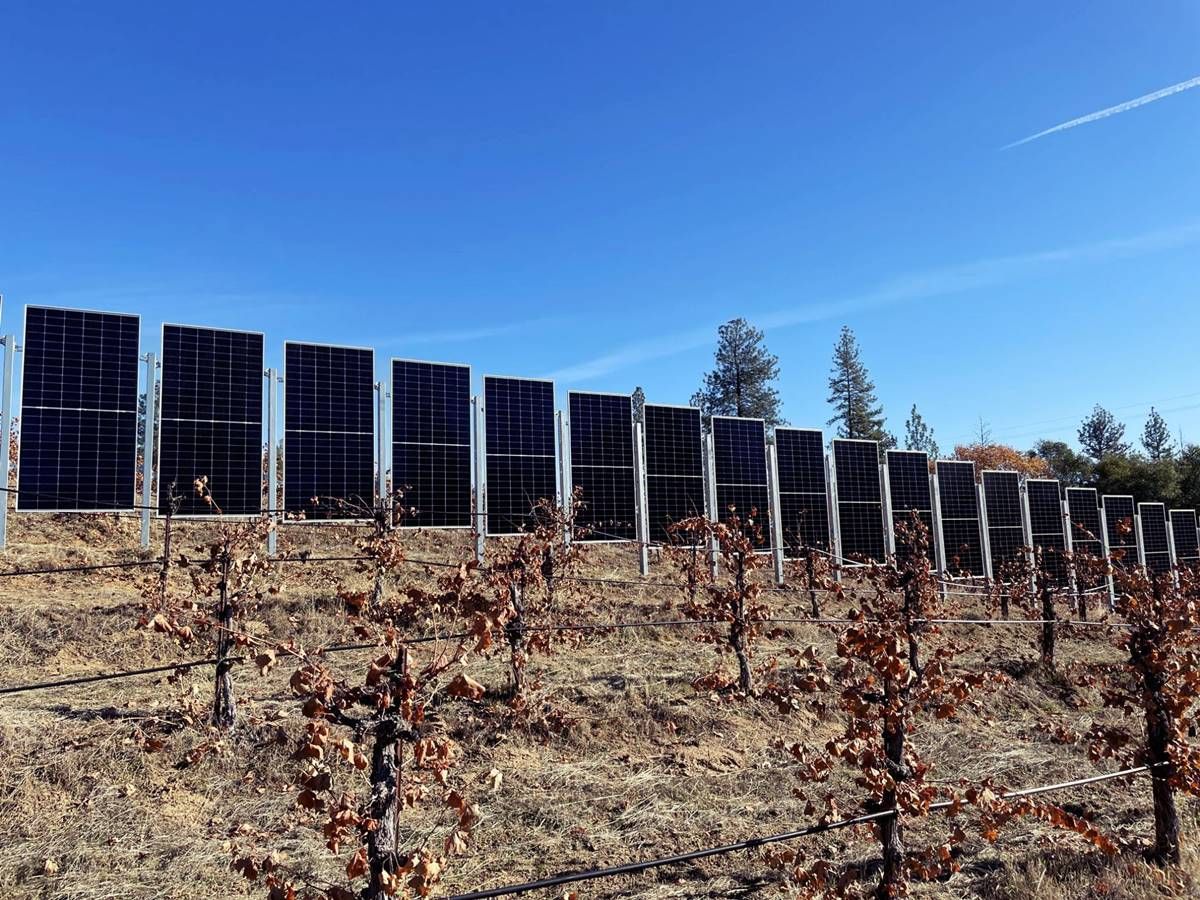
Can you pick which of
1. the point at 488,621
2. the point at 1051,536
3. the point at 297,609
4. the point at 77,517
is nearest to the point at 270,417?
the point at 297,609

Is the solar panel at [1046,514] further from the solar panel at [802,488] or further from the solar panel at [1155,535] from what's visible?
the solar panel at [802,488]

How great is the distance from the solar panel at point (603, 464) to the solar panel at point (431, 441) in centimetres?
249

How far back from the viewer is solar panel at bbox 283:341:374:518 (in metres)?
14.6

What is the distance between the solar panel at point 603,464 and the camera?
17016mm

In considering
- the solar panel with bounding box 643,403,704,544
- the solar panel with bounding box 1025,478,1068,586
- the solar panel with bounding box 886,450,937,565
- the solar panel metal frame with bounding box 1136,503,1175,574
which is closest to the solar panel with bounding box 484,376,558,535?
the solar panel with bounding box 643,403,704,544

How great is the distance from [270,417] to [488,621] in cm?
1258

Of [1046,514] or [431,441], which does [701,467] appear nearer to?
[431,441]

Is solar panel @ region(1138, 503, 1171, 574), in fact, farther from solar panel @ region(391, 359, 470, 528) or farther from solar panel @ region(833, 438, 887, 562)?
solar panel @ region(391, 359, 470, 528)

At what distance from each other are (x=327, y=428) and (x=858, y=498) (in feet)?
46.2

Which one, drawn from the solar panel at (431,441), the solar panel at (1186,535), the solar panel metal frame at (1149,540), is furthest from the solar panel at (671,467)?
the solar panel at (1186,535)

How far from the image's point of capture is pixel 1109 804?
9.12 m

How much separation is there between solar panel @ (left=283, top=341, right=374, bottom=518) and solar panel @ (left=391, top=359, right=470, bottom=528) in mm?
593

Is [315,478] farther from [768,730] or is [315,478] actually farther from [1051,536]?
[1051,536]

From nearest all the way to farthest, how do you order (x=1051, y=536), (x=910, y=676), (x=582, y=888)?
(x=910, y=676), (x=582, y=888), (x=1051, y=536)
